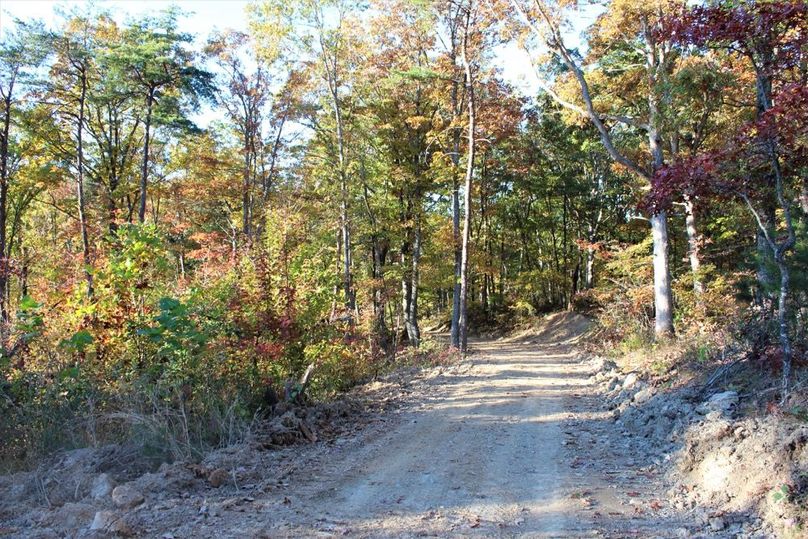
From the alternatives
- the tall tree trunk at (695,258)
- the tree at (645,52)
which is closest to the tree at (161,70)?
the tree at (645,52)

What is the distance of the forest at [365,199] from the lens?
262 inches

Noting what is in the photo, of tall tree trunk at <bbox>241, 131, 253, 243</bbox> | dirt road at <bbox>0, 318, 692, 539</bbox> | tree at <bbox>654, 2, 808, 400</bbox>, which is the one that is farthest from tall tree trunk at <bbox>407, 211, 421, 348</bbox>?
tree at <bbox>654, 2, 808, 400</bbox>

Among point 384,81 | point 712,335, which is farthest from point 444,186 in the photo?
point 712,335

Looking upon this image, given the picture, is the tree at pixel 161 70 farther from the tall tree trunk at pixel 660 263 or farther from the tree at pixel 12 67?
the tall tree trunk at pixel 660 263

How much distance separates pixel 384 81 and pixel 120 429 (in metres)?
17.3

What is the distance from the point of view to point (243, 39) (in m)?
23.2

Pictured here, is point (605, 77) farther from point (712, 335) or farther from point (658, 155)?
point (712, 335)

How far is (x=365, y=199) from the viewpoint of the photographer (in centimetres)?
2412

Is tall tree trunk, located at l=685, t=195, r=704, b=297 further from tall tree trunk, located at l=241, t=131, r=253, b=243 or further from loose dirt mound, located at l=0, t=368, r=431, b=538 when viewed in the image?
tall tree trunk, located at l=241, t=131, r=253, b=243

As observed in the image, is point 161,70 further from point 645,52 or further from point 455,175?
point 645,52

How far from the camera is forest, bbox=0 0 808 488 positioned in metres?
Answer: 6.65

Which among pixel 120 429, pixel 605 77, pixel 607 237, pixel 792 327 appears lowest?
pixel 120 429

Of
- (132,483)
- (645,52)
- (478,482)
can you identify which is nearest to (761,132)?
(478,482)

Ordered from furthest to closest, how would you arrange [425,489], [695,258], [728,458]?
[695,258] → [425,489] → [728,458]
